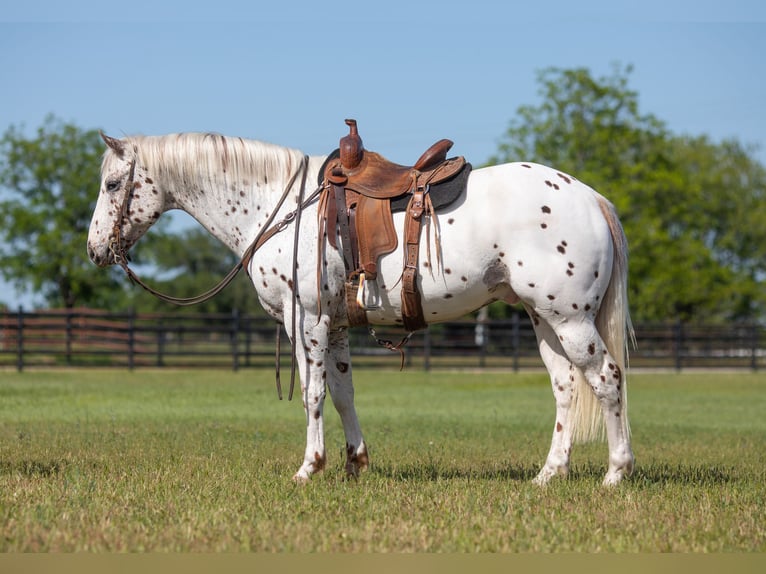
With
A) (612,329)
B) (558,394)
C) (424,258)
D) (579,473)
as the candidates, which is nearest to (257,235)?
(424,258)

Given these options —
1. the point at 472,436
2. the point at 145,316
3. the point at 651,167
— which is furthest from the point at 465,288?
the point at 651,167

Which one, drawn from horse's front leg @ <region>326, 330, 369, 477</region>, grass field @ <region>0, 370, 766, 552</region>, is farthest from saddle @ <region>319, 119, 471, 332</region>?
grass field @ <region>0, 370, 766, 552</region>

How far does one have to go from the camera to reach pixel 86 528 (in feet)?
16.3

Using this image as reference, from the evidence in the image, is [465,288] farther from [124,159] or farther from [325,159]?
[124,159]

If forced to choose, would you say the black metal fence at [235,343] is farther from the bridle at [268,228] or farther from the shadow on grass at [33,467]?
the bridle at [268,228]

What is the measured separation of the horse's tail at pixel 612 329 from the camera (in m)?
7.12

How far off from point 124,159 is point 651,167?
131ft

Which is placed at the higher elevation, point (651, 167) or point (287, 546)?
point (651, 167)

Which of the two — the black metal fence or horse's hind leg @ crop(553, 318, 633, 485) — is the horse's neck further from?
the black metal fence

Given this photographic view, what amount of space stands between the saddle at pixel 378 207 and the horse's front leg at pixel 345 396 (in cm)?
36

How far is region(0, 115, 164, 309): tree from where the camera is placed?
42.7 m

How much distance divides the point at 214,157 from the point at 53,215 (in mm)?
38130


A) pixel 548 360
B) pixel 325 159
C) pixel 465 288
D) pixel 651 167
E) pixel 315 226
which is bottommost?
pixel 548 360

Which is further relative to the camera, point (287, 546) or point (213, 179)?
point (213, 179)
